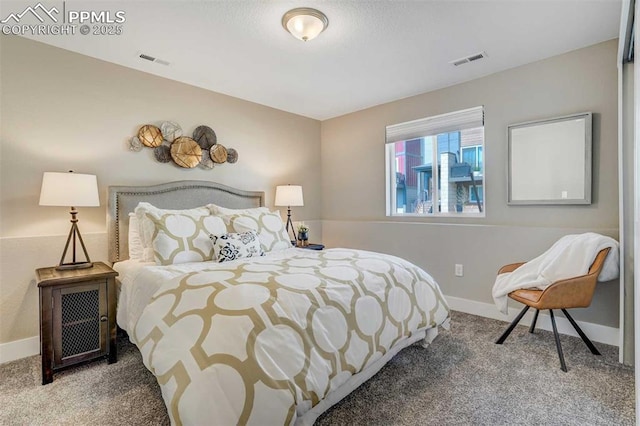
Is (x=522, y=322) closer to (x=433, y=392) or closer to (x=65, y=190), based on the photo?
(x=433, y=392)

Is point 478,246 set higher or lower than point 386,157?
lower

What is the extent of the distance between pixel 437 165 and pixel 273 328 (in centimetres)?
296

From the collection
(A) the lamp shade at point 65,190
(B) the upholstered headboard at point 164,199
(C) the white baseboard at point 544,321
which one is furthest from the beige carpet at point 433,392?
(A) the lamp shade at point 65,190

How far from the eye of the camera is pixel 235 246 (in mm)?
2531

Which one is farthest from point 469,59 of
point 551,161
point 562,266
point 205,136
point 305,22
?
point 205,136

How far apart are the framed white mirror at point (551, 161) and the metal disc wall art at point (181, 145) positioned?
A: 9.85ft

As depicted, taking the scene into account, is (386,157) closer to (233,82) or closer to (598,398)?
(233,82)

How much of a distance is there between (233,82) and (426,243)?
2742 mm

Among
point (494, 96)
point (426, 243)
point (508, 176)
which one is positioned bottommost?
point (426, 243)

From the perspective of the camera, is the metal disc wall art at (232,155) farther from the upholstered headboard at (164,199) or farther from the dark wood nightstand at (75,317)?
the dark wood nightstand at (75,317)

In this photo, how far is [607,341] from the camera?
2.49 m

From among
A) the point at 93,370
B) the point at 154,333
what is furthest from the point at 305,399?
the point at 93,370

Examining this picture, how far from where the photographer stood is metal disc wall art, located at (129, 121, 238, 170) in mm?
3008

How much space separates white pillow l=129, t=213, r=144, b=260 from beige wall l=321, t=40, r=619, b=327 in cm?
256
